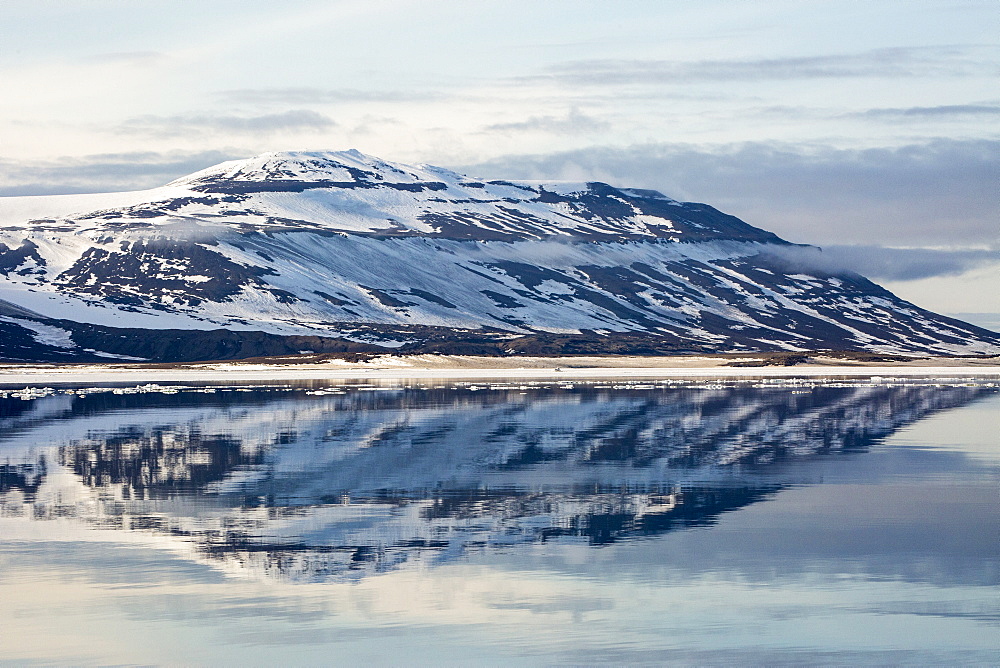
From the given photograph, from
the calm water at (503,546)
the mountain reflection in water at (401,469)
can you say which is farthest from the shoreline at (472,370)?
the calm water at (503,546)

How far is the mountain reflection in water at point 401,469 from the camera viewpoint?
24938mm

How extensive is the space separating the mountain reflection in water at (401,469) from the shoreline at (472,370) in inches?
2025

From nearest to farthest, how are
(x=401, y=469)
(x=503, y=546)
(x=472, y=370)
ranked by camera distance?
(x=503, y=546), (x=401, y=469), (x=472, y=370)

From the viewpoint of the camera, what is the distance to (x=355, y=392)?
273 feet

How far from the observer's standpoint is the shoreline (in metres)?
120

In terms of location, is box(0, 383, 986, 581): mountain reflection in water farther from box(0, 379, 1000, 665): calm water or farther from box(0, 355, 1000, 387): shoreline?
box(0, 355, 1000, 387): shoreline

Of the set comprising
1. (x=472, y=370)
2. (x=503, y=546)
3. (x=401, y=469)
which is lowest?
(x=472, y=370)

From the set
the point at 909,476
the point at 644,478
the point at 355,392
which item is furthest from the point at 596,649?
the point at 355,392

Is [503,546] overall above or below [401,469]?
above

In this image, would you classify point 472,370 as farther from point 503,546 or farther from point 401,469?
point 503,546

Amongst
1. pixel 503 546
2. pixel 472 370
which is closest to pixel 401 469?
pixel 503 546

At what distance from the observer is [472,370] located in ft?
444

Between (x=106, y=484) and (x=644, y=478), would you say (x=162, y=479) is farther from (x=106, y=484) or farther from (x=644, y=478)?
(x=644, y=478)

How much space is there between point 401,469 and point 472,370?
99625 millimetres
